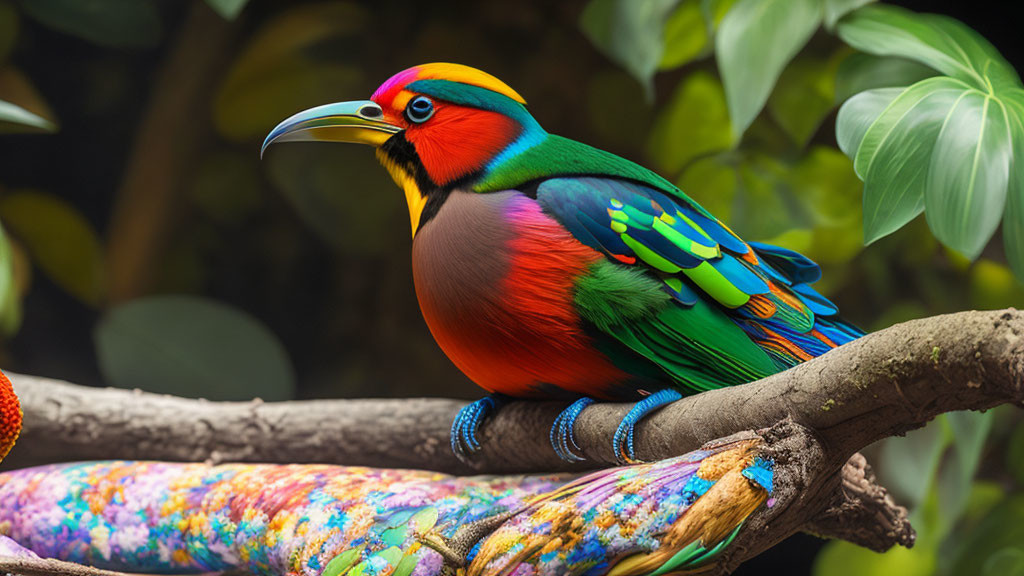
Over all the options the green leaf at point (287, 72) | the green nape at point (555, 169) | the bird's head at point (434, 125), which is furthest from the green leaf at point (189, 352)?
the green nape at point (555, 169)

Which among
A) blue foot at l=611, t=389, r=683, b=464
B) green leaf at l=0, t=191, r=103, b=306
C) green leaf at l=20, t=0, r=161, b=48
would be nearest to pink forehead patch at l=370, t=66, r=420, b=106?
blue foot at l=611, t=389, r=683, b=464

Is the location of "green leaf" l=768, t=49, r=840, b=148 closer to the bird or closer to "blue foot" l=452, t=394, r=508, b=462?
the bird

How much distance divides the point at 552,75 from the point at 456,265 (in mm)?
1222

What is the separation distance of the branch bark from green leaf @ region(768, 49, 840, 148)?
2.63 ft

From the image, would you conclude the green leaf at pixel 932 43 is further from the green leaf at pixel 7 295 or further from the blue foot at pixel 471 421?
the green leaf at pixel 7 295

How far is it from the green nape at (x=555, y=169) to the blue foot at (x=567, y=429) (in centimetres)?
26

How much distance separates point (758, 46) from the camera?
1.31 m

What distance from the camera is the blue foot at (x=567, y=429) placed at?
948 millimetres

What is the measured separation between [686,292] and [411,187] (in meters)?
0.35

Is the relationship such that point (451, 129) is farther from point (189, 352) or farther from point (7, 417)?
point (189, 352)

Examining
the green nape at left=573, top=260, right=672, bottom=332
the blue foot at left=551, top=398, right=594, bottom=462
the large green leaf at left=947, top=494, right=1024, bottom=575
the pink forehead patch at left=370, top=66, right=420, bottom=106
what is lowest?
the large green leaf at left=947, top=494, right=1024, bottom=575

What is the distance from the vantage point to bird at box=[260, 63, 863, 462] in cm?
89

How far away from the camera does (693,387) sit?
0.90 m

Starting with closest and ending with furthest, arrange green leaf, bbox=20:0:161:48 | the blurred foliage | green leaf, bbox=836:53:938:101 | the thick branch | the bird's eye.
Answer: the thick branch < the bird's eye < green leaf, bbox=836:53:938:101 < the blurred foliage < green leaf, bbox=20:0:161:48
